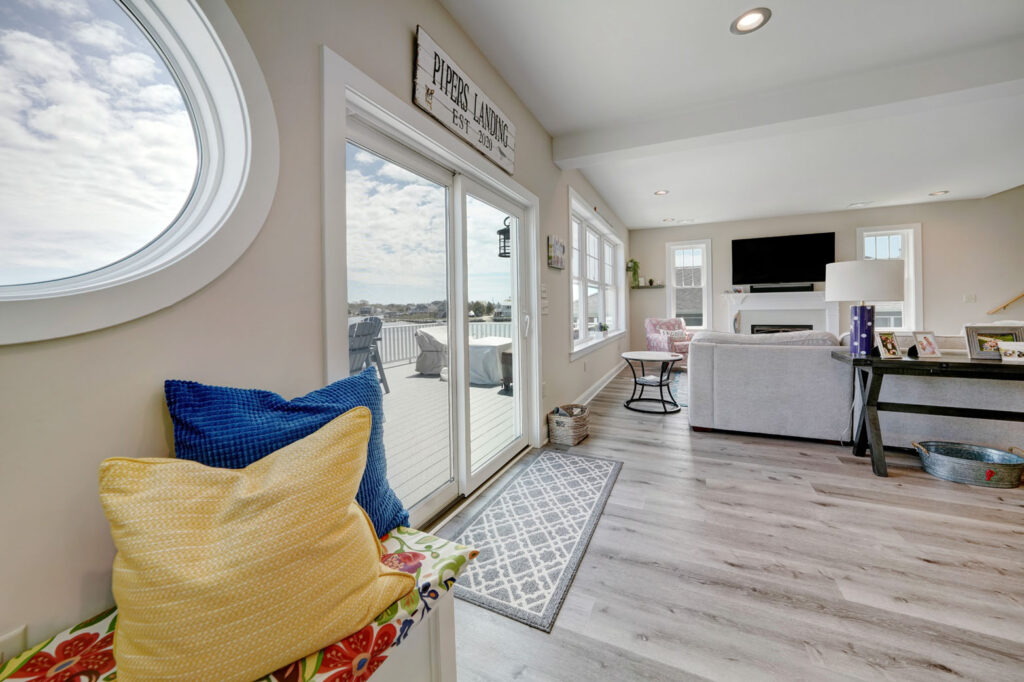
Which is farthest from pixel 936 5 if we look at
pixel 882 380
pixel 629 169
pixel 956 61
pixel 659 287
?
pixel 659 287

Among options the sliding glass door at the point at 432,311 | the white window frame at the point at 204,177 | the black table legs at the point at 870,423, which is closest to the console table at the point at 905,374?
the black table legs at the point at 870,423

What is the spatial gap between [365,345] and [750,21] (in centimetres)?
248

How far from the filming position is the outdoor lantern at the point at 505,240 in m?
2.71

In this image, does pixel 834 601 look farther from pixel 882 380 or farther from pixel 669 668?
pixel 882 380

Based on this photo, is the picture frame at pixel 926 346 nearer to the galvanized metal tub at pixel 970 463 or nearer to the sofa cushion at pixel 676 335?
the galvanized metal tub at pixel 970 463

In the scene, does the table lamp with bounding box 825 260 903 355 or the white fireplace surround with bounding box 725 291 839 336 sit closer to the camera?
the table lamp with bounding box 825 260 903 355

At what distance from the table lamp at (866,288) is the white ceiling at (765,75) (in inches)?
37.6

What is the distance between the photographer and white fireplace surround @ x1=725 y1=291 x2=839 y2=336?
647 centimetres

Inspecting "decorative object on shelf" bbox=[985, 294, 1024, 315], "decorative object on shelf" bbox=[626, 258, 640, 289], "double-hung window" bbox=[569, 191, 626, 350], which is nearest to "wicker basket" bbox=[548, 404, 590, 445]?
"double-hung window" bbox=[569, 191, 626, 350]

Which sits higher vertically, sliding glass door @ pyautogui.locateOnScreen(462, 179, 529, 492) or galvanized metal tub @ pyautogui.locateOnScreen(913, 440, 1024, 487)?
sliding glass door @ pyautogui.locateOnScreen(462, 179, 529, 492)

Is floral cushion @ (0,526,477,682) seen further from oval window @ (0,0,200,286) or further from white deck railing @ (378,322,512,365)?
white deck railing @ (378,322,512,365)

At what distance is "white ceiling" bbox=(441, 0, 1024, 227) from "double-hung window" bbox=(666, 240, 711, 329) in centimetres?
320

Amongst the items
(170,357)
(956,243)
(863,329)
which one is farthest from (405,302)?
(956,243)

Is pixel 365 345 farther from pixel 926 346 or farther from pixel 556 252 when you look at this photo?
pixel 926 346
